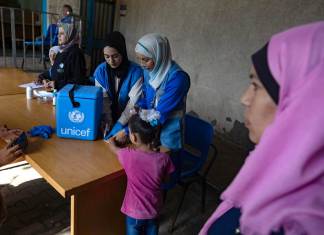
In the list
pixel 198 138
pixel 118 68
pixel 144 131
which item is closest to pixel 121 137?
pixel 144 131

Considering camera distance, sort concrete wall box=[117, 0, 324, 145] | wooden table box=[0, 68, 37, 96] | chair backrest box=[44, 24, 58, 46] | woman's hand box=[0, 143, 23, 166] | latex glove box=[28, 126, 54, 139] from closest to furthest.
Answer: woman's hand box=[0, 143, 23, 166] < latex glove box=[28, 126, 54, 139] < wooden table box=[0, 68, 37, 96] < concrete wall box=[117, 0, 324, 145] < chair backrest box=[44, 24, 58, 46]

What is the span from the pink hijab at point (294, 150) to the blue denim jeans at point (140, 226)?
1.05m

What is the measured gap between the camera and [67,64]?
97.9 inches

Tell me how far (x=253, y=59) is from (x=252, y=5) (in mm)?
3082

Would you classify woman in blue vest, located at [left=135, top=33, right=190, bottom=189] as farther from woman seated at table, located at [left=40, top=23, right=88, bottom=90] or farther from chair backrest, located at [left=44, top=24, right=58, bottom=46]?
chair backrest, located at [left=44, top=24, right=58, bottom=46]

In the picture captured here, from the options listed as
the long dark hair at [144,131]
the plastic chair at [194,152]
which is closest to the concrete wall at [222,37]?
the plastic chair at [194,152]

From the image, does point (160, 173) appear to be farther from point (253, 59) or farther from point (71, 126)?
point (253, 59)

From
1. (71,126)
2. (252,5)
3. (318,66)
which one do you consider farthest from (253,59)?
(252,5)

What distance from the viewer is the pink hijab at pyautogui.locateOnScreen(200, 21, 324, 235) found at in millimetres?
538

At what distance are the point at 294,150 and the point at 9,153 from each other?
1.29 meters

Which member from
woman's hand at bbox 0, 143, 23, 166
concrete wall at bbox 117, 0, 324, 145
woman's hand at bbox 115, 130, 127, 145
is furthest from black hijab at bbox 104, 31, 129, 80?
concrete wall at bbox 117, 0, 324, 145

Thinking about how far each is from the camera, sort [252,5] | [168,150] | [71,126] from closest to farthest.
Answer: [71,126] < [168,150] < [252,5]

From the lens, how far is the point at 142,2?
509cm

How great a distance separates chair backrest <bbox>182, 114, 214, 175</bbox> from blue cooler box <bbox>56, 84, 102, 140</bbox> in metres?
0.85
